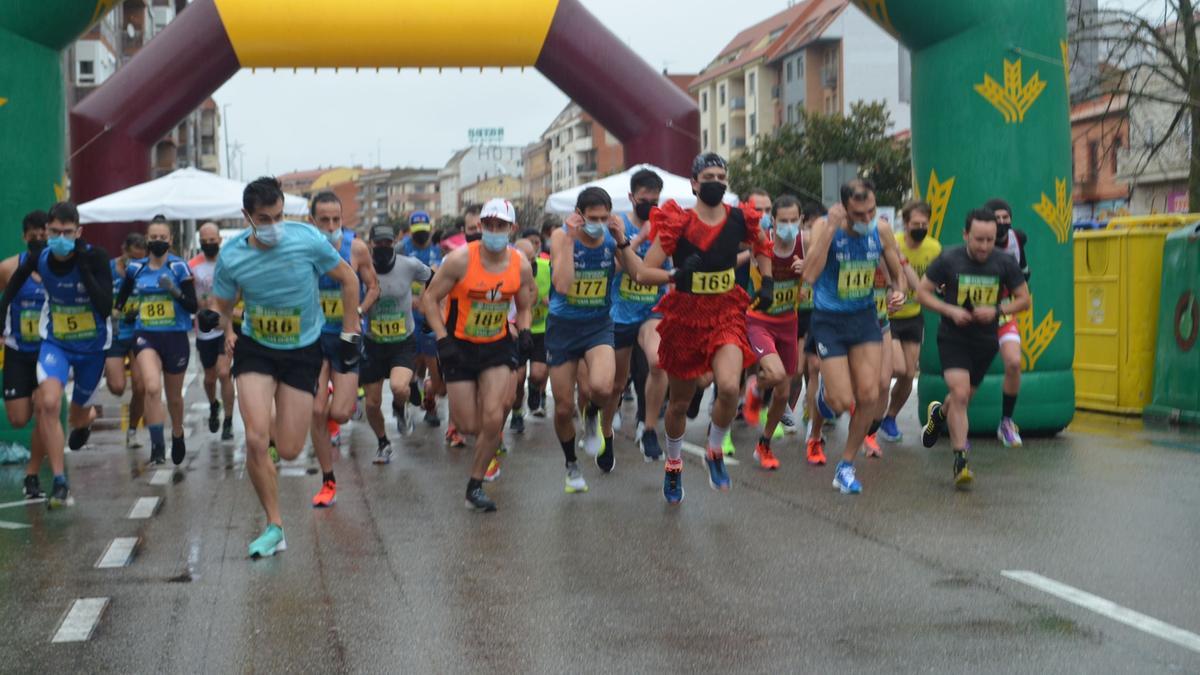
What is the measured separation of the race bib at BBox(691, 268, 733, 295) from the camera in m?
9.16

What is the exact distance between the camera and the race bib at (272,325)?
825cm

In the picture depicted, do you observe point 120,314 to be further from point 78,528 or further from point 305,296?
point 305,296

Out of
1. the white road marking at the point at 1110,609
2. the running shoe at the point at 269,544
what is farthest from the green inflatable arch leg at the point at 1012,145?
the running shoe at the point at 269,544

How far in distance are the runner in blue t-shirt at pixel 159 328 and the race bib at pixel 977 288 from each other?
588 cm

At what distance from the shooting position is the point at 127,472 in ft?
39.6

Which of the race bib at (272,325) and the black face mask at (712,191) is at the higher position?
the black face mask at (712,191)

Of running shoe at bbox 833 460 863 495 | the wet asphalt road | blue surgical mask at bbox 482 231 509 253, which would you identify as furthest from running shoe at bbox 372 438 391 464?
running shoe at bbox 833 460 863 495

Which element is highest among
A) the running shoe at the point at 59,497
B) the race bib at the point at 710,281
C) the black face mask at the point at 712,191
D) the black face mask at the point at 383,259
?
the black face mask at the point at 712,191

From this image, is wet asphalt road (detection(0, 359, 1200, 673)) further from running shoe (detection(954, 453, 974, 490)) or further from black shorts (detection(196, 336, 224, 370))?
black shorts (detection(196, 336, 224, 370))

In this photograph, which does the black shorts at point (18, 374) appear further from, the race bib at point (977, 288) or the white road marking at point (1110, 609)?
the white road marking at point (1110, 609)

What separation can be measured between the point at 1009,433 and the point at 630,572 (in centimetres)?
572

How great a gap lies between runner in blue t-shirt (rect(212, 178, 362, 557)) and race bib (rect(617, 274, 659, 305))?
3.72m

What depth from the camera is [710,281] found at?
9188mm

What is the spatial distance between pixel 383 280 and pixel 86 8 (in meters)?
3.39
